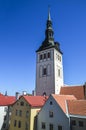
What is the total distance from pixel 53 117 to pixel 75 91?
1693cm

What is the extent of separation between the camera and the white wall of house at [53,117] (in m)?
33.3

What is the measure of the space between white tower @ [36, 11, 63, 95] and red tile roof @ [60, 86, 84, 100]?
2.01 m

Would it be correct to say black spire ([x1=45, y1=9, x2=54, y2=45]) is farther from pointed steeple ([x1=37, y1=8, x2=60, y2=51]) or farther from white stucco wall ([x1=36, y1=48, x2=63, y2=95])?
white stucco wall ([x1=36, y1=48, x2=63, y2=95])

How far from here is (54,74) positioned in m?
51.2

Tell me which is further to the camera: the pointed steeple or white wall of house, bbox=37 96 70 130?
the pointed steeple

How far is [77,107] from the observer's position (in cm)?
3456

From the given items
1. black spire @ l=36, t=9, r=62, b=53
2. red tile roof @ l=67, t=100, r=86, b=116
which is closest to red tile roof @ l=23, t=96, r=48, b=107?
red tile roof @ l=67, t=100, r=86, b=116

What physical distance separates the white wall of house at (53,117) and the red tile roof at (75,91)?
14.5 m

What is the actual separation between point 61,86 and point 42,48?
15.1 m

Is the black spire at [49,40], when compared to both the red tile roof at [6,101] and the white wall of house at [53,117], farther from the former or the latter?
the white wall of house at [53,117]

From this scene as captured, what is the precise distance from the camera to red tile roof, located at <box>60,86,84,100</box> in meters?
48.2

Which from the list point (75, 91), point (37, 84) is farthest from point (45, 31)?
point (75, 91)

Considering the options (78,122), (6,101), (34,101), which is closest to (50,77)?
(34,101)

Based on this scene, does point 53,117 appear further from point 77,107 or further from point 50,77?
point 50,77
